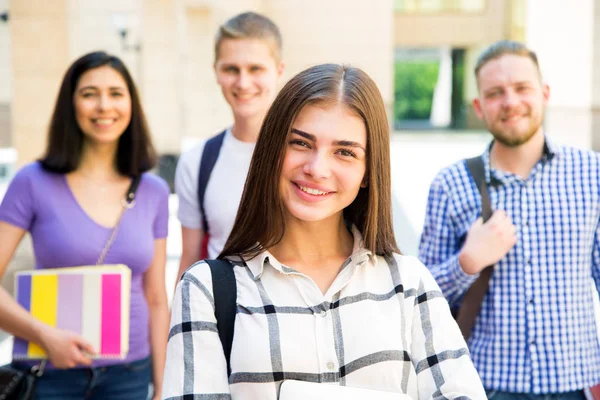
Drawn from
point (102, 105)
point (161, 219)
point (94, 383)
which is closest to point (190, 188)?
point (161, 219)

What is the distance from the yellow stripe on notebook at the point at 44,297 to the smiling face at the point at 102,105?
687 millimetres

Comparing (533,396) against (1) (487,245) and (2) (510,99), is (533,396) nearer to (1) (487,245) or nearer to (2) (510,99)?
(1) (487,245)

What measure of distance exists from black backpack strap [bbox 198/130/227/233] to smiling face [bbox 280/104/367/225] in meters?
1.56

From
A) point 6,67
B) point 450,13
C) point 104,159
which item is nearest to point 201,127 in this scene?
point 6,67

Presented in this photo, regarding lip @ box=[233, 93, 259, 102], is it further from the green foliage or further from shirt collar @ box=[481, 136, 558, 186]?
the green foliage

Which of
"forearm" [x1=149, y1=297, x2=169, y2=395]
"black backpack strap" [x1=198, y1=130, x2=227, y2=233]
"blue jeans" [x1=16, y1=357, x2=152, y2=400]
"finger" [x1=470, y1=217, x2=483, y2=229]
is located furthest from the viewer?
"forearm" [x1=149, y1=297, x2=169, y2=395]

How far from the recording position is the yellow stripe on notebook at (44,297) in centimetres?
341

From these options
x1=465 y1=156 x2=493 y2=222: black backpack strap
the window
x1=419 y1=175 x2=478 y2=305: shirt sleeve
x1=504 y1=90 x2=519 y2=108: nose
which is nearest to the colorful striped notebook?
x1=419 y1=175 x2=478 y2=305: shirt sleeve

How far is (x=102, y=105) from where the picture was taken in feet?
12.1

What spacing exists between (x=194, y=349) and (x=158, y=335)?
1.96 meters

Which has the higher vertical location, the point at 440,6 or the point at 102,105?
the point at 440,6

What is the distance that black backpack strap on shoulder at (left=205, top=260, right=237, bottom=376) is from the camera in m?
1.95

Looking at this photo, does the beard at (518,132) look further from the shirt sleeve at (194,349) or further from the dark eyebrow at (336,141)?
the shirt sleeve at (194,349)

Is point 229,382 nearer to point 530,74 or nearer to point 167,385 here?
point 167,385
